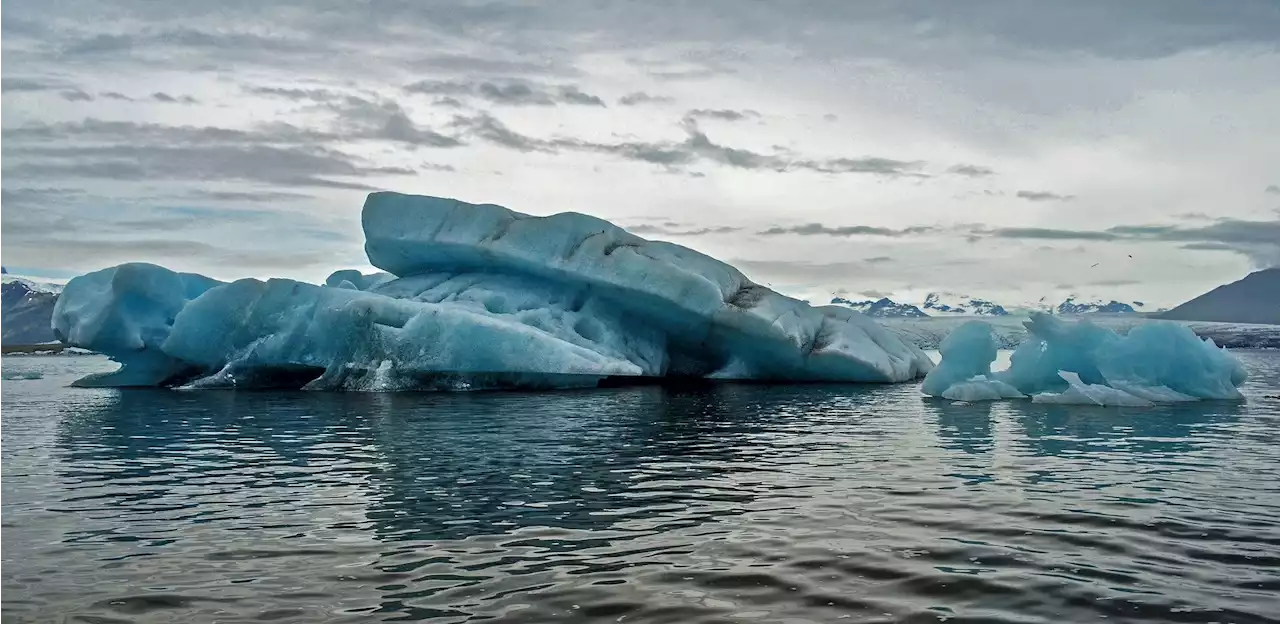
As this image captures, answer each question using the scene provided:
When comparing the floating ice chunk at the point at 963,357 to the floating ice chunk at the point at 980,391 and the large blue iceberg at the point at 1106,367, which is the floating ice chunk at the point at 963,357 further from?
the floating ice chunk at the point at 980,391

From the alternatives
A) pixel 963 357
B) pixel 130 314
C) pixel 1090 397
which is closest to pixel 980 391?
pixel 963 357

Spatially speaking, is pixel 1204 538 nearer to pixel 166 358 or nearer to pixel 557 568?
pixel 557 568

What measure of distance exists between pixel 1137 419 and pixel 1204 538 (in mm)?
10428

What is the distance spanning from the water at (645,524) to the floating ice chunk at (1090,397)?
13.1 feet

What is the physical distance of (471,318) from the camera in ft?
75.5

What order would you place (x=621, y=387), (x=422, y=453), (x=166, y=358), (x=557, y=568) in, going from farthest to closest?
1. (x=166, y=358)
2. (x=621, y=387)
3. (x=422, y=453)
4. (x=557, y=568)

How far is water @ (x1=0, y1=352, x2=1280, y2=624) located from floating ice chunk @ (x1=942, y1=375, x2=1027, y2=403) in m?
6.13

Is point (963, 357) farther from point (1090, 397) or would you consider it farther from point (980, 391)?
point (1090, 397)

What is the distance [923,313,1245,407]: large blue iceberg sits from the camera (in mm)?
19875

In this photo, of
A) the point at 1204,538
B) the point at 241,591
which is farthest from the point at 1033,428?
the point at 241,591

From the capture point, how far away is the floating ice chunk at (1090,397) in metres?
19.0

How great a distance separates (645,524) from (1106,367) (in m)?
16.3

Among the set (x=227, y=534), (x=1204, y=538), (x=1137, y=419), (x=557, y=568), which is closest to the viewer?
(x=557, y=568)

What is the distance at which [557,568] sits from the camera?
5.89 m
